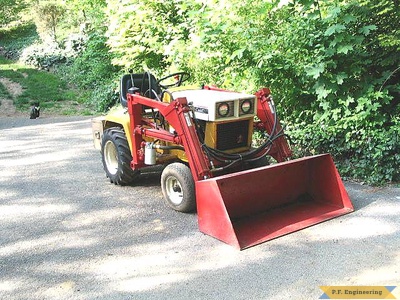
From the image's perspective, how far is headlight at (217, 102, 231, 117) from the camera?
478 cm

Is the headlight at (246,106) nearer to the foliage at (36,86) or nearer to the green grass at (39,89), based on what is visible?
the green grass at (39,89)

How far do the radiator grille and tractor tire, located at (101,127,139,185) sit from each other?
141cm

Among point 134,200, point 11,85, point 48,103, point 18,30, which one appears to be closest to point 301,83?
point 134,200

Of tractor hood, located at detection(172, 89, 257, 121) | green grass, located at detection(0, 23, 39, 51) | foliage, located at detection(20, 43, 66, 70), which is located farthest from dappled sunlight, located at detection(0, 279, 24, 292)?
green grass, located at detection(0, 23, 39, 51)

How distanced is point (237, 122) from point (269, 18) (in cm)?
262

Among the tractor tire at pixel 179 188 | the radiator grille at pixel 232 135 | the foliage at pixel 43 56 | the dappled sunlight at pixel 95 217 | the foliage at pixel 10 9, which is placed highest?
the foliage at pixel 10 9

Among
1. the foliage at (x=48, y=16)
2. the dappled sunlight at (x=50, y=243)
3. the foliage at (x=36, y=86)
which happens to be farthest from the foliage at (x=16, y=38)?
the dappled sunlight at (x=50, y=243)

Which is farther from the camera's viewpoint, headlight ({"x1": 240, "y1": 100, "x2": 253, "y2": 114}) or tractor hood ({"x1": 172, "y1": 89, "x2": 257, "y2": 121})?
headlight ({"x1": 240, "y1": 100, "x2": 253, "y2": 114})

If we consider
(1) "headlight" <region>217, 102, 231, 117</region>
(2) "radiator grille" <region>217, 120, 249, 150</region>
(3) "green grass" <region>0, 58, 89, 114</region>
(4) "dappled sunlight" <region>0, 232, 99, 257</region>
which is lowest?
(4) "dappled sunlight" <region>0, 232, 99, 257</region>

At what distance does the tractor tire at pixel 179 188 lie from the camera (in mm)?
4863

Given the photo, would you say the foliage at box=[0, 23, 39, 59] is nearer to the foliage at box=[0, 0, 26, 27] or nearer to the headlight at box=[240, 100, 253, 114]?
the foliage at box=[0, 0, 26, 27]

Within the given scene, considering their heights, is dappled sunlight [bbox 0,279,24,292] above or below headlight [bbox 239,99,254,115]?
below

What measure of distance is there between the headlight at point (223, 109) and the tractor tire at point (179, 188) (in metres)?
0.68

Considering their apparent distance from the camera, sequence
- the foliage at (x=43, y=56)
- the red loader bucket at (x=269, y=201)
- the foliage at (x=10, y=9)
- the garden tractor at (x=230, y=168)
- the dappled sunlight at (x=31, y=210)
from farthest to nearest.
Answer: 1. the foliage at (x=10, y=9)
2. the foliage at (x=43, y=56)
3. the dappled sunlight at (x=31, y=210)
4. the garden tractor at (x=230, y=168)
5. the red loader bucket at (x=269, y=201)
